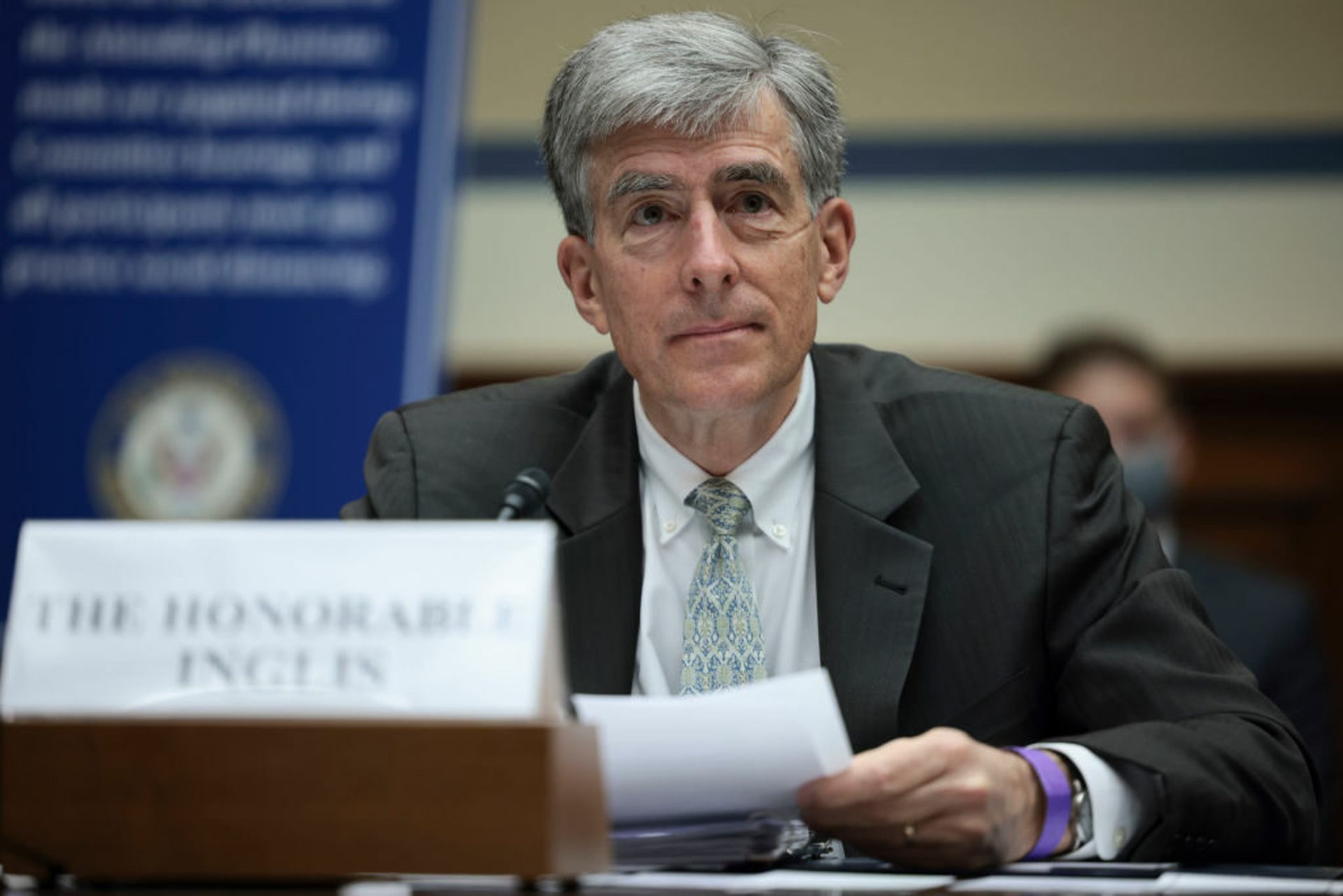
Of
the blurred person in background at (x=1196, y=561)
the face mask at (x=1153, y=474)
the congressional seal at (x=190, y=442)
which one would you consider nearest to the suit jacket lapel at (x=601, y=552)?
the congressional seal at (x=190, y=442)

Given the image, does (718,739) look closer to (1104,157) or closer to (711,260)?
(711,260)

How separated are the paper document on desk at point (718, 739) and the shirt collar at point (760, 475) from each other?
704mm

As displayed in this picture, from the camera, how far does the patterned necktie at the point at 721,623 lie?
196 centimetres

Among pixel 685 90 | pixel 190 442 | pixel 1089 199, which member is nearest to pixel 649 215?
pixel 685 90

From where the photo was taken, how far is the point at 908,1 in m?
5.54

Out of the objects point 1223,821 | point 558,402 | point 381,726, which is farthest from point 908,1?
point 381,726

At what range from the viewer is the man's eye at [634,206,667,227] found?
2084 mm

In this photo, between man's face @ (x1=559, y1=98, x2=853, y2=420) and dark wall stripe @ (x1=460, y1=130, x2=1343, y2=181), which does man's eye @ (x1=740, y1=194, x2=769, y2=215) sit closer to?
man's face @ (x1=559, y1=98, x2=853, y2=420)

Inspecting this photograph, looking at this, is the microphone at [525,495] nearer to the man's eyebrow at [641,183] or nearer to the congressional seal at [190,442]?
the man's eyebrow at [641,183]

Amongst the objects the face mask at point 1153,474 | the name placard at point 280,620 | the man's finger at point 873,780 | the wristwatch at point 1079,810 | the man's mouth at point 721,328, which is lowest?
the wristwatch at point 1079,810

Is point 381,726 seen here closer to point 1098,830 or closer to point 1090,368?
point 1098,830

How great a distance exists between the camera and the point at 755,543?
2100 millimetres

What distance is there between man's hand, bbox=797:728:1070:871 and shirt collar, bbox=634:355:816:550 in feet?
1.99

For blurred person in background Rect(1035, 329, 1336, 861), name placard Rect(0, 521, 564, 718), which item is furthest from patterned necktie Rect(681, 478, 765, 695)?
blurred person in background Rect(1035, 329, 1336, 861)
